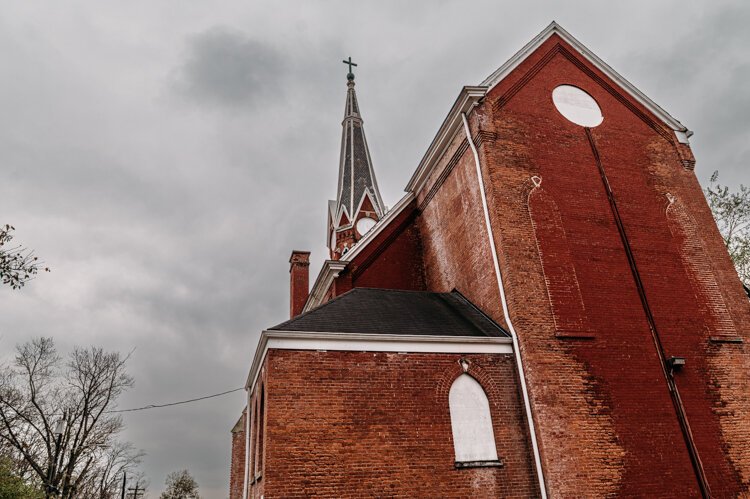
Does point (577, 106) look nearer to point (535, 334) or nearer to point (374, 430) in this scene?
point (535, 334)

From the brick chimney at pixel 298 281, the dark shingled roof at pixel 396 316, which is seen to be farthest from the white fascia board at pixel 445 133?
the brick chimney at pixel 298 281

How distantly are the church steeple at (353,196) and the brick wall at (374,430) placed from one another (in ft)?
62.4

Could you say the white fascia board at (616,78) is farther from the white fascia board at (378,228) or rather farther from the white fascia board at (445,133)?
the white fascia board at (378,228)

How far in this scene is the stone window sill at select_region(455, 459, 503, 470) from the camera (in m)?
10.6

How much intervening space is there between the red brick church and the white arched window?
0.13ft

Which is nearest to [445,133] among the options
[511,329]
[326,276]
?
[326,276]

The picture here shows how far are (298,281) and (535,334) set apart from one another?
14846 millimetres

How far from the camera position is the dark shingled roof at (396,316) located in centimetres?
1157

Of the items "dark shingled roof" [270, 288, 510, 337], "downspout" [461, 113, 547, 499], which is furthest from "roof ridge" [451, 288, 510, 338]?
"downspout" [461, 113, 547, 499]

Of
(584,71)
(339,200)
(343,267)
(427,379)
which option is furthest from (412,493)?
(339,200)

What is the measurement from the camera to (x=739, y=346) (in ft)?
44.3

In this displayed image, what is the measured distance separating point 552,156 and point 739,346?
22.3 feet

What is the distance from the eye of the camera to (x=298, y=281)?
81.9 ft

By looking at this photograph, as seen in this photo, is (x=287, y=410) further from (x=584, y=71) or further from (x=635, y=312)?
(x=584, y=71)
